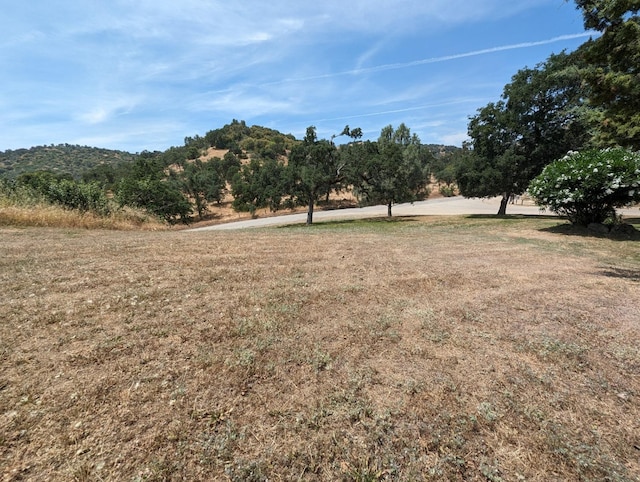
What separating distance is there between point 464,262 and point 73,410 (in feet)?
22.5

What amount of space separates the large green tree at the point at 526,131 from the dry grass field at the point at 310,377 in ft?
53.8

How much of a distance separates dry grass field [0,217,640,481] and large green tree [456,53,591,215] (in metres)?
16.4

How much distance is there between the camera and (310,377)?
262 cm

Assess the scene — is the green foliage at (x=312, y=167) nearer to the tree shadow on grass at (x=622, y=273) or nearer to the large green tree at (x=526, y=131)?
the large green tree at (x=526, y=131)

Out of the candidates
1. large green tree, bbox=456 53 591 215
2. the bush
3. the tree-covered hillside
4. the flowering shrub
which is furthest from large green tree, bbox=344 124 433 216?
the tree-covered hillside

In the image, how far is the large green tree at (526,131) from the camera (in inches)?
704

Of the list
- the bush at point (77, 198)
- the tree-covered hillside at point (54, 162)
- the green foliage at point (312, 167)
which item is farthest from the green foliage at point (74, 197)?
the tree-covered hillside at point (54, 162)

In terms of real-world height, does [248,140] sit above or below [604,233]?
above

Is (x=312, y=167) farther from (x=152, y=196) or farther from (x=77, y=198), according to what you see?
(x=152, y=196)

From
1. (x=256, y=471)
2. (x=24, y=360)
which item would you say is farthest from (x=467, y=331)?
(x=24, y=360)

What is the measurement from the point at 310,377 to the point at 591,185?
12.4m

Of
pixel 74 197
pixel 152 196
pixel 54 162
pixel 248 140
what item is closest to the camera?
pixel 74 197

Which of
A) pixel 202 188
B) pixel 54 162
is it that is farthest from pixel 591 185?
pixel 54 162

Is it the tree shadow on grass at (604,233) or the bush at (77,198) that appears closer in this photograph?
the tree shadow on grass at (604,233)
